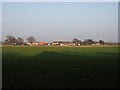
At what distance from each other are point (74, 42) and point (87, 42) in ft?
23.5

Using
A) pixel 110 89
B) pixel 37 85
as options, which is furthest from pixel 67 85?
pixel 110 89

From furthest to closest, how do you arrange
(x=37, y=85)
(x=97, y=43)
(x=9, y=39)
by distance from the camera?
(x=97, y=43), (x=9, y=39), (x=37, y=85)

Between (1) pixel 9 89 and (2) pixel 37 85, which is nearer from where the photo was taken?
(1) pixel 9 89

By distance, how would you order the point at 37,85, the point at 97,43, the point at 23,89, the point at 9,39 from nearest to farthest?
the point at 23,89
the point at 37,85
the point at 9,39
the point at 97,43

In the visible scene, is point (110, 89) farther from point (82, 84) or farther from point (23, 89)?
point (23, 89)

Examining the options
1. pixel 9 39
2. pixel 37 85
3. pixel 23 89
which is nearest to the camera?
pixel 23 89

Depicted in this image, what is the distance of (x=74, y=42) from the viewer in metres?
61.1

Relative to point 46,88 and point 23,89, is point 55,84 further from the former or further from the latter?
point 23,89

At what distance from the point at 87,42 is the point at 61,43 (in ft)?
40.4

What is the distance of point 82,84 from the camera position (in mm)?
4324

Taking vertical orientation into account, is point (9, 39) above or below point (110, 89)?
above

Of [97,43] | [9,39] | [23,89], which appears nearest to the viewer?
[23,89]

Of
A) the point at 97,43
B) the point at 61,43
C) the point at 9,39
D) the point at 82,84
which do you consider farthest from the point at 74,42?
the point at 82,84

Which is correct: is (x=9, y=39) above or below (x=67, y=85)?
above
